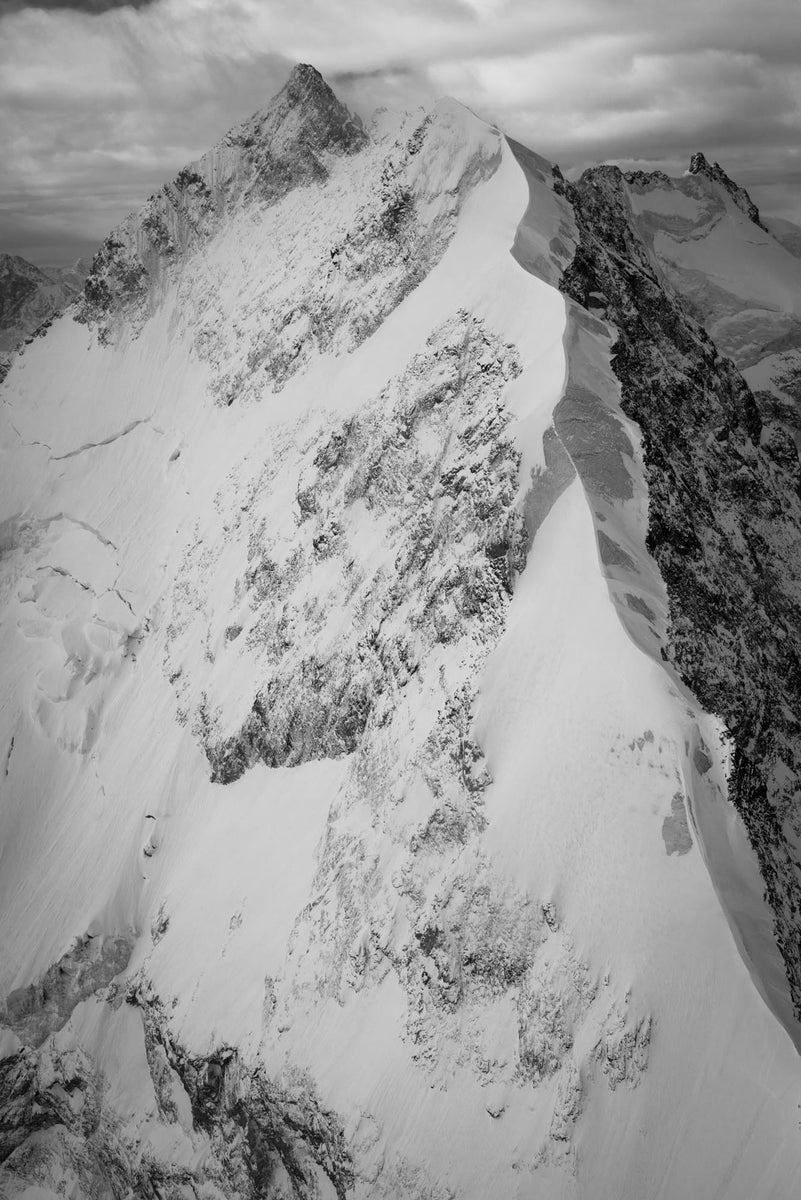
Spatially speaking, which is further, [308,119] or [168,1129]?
[308,119]

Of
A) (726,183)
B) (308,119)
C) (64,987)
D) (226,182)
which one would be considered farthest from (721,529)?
(726,183)

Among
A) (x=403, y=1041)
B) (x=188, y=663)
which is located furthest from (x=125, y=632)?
(x=403, y=1041)

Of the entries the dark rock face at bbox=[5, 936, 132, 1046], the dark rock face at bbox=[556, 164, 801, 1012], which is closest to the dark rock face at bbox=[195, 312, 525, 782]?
the dark rock face at bbox=[556, 164, 801, 1012]

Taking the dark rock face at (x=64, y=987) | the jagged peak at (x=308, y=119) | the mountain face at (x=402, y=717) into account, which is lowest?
the dark rock face at (x=64, y=987)

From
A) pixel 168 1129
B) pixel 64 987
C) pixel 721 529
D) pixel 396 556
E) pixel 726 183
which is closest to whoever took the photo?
pixel 168 1129

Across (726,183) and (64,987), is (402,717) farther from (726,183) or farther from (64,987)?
(726,183)

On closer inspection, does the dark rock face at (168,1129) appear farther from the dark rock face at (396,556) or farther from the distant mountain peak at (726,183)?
the distant mountain peak at (726,183)

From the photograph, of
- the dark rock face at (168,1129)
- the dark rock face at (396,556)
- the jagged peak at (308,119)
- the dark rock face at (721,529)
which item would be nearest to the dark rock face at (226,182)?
the jagged peak at (308,119)
